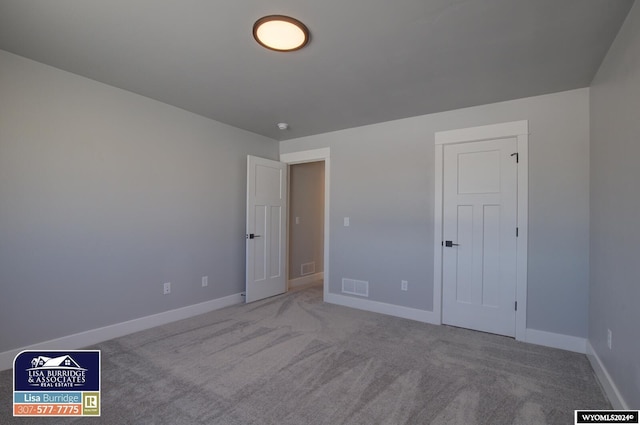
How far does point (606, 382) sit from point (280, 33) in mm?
3199

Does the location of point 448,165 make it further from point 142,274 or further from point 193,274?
point 142,274

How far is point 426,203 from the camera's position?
355cm

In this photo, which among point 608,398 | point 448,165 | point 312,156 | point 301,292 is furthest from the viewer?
point 301,292

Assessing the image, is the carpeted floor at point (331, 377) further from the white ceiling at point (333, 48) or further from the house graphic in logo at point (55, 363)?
the white ceiling at point (333, 48)

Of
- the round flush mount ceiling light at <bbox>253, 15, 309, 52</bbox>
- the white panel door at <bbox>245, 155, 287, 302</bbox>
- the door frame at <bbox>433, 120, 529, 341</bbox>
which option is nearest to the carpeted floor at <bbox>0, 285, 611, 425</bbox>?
the door frame at <bbox>433, 120, 529, 341</bbox>

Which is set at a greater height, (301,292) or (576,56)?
(576,56)

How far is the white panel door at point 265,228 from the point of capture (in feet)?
13.6

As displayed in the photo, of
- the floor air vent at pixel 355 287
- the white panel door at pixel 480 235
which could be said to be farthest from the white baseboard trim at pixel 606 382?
the floor air vent at pixel 355 287

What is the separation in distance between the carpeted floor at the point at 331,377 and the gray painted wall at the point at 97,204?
431 millimetres

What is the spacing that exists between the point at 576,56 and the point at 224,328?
151 inches

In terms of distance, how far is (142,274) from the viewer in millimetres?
3162

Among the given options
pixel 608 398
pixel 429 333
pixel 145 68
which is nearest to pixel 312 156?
pixel 145 68

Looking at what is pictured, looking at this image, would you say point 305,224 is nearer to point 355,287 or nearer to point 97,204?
point 355,287

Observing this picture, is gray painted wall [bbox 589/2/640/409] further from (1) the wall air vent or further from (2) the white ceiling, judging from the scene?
(1) the wall air vent
